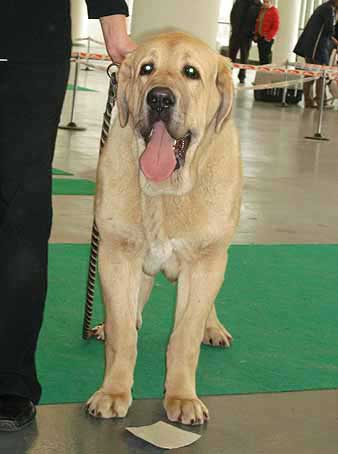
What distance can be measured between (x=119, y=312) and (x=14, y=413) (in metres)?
0.46

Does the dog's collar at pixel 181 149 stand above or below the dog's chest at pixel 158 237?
above

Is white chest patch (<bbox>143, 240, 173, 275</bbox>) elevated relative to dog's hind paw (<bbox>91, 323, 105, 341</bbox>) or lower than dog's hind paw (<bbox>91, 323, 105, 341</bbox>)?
elevated

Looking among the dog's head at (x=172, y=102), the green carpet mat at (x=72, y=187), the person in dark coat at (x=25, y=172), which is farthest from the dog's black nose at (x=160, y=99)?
the green carpet mat at (x=72, y=187)

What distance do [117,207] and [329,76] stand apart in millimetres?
10141

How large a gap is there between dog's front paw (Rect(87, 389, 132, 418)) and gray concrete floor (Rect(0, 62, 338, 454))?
31 millimetres

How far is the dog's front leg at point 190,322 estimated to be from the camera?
113 inches

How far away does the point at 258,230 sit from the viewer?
5820mm

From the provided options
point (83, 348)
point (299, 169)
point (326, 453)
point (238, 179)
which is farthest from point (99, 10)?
point (299, 169)

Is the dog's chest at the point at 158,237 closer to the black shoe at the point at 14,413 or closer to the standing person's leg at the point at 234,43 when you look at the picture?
the black shoe at the point at 14,413

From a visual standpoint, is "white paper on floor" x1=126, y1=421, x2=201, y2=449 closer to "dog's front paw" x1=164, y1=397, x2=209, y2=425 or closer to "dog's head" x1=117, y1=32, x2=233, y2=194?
"dog's front paw" x1=164, y1=397, x2=209, y2=425

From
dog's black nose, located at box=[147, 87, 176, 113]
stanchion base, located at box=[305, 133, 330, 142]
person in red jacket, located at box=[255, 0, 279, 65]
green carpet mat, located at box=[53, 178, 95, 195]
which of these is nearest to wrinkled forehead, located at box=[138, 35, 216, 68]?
dog's black nose, located at box=[147, 87, 176, 113]

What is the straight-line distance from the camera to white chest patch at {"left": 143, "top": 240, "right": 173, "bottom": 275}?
2.90m

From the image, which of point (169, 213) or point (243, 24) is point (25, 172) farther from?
point (243, 24)

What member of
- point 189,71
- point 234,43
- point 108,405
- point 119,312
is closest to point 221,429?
point 108,405
